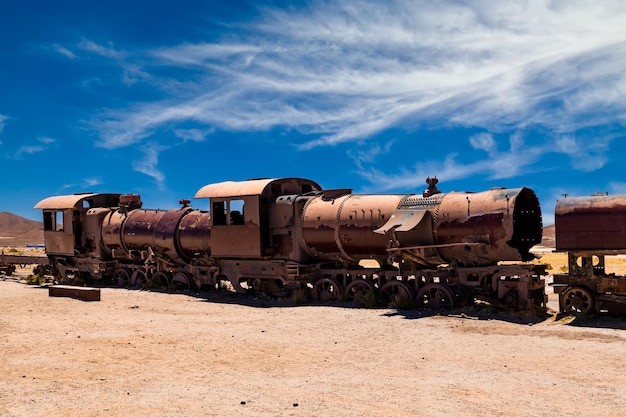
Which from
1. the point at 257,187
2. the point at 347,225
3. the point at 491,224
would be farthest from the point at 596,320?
the point at 257,187

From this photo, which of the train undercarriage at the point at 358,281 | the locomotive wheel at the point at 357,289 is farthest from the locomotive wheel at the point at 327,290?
the locomotive wheel at the point at 357,289

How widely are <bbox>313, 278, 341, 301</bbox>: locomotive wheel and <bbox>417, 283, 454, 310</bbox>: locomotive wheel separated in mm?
2789

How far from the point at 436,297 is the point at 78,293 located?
1158 cm

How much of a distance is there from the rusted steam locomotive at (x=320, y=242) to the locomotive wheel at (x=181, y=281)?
5cm

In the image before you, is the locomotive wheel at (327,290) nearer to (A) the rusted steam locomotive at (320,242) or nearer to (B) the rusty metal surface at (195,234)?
(A) the rusted steam locomotive at (320,242)

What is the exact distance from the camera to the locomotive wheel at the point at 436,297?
1513cm

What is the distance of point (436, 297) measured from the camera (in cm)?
1536

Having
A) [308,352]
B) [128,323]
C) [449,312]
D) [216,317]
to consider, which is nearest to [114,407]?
[308,352]

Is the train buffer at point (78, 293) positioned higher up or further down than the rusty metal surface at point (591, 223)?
further down

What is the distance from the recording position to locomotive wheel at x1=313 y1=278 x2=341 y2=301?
1759cm

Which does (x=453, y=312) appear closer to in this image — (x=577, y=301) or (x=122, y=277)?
(x=577, y=301)

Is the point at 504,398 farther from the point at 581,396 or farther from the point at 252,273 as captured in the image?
the point at 252,273

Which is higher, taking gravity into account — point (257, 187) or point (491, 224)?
point (257, 187)

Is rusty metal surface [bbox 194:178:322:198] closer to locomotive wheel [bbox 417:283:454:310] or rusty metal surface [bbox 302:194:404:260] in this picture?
rusty metal surface [bbox 302:194:404:260]
